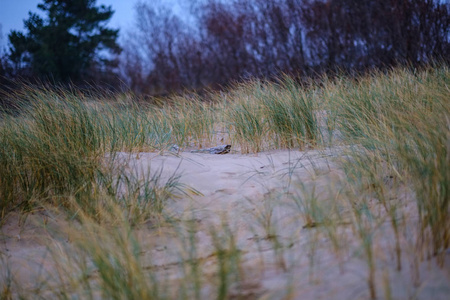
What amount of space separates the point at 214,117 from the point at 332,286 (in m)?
3.51

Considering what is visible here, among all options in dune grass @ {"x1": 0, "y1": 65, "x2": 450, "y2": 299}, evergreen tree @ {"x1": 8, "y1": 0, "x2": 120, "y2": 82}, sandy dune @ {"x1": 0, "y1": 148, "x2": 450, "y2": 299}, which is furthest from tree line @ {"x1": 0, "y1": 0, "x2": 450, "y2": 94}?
sandy dune @ {"x1": 0, "y1": 148, "x2": 450, "y2": 299}

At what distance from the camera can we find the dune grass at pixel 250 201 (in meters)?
1.46

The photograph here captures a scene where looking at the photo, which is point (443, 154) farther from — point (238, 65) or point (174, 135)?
point (238, 65)

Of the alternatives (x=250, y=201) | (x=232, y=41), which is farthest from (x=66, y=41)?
(x=250, y=201)

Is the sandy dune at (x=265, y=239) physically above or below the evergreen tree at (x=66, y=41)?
below

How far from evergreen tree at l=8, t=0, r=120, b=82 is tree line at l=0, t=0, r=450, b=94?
0.13 feet

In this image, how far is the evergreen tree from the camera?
46.0ft

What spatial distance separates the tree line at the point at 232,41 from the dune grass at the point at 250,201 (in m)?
3.25

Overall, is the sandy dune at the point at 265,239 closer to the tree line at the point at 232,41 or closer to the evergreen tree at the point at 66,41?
the tree line at the point at 232,41

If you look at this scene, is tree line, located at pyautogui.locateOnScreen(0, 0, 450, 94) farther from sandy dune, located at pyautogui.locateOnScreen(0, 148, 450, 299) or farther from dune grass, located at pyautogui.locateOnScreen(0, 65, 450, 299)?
sandy dune, located at pyautogui.locateOnScreen(0, 148, 450, 299)

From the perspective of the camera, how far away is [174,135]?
410 cm

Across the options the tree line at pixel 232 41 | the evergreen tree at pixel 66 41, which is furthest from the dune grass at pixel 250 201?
the evergreen tree at pixel 66 41

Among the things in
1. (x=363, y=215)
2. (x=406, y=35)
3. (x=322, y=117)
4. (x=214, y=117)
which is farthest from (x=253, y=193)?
(x=406, y=35)

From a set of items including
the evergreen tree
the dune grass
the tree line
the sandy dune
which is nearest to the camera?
the sandy dune
